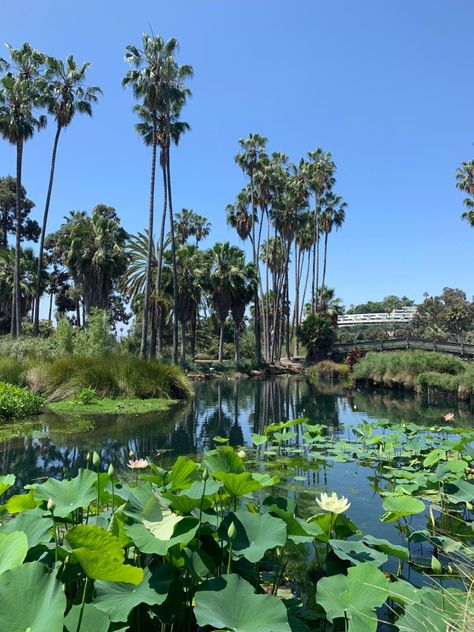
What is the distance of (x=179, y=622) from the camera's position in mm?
2678

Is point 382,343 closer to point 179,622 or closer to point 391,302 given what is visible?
point 179,622

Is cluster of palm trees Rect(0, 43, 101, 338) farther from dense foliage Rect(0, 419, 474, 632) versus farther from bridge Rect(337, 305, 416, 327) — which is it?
bridge Rect(337, 305, 416, 327)

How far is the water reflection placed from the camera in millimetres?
8680

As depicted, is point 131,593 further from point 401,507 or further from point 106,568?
point 401,507

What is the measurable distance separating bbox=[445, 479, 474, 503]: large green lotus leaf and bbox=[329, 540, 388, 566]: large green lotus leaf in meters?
2.31

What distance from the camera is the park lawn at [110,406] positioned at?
14.1 meters

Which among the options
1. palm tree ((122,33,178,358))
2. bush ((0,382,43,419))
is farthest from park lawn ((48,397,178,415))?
palm tree ((122,33,178,358))

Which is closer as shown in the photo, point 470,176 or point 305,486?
point 305,486

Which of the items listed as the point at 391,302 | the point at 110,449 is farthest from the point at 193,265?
the point at 391,302

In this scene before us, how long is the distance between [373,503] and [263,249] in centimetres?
4781

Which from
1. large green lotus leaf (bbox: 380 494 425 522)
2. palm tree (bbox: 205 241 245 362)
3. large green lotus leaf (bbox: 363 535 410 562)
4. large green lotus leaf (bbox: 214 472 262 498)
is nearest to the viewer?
large green lotus leaf (bbox: 214 472 262 498)

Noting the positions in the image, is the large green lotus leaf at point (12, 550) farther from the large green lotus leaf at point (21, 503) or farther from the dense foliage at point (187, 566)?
the large green lotus leaf at point (21, 503)

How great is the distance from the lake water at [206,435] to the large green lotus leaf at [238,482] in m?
3.01

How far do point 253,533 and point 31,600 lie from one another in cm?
126
